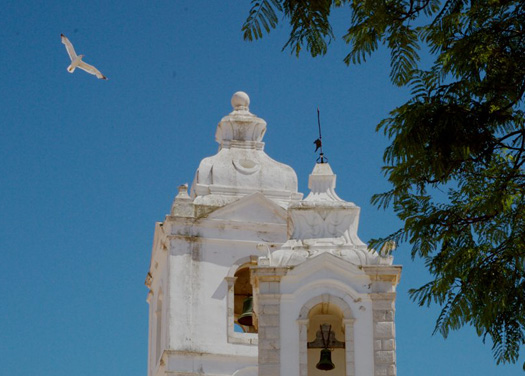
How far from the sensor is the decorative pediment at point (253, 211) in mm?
23641

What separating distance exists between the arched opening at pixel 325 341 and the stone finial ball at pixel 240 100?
347 inches

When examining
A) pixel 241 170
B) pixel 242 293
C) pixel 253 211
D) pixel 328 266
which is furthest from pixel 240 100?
pixel 328 266

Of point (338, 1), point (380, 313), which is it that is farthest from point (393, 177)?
point (380, 313)

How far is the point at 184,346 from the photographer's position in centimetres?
2252

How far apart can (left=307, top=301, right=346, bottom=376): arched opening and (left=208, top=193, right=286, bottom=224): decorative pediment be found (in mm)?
6519

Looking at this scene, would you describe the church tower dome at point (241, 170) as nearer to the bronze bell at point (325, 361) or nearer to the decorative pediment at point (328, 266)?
the decorative pediment at point (328, 266)

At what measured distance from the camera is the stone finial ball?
2541 centimetres

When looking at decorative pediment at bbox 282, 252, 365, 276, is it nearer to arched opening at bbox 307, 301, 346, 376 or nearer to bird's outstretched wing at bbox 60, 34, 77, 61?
arched opening at bbox 307, 301, 346, 376

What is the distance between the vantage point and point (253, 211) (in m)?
23.8

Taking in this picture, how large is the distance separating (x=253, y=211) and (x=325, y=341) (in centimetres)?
711

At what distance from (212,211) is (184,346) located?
Answer: 8.40 feet

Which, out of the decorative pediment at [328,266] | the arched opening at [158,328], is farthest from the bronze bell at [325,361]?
the arched opening at [158,328]

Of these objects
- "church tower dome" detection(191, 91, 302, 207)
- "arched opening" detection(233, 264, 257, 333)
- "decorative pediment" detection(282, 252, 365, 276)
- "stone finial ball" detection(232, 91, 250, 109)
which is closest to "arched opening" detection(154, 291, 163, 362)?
"arched opening" detection(233, 264, 257, 333)

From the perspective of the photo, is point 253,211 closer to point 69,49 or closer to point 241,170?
point 241,170
